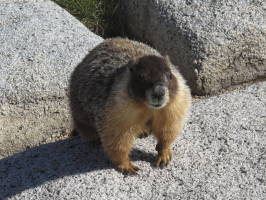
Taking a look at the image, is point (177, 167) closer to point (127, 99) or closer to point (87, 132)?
point (127, 99)

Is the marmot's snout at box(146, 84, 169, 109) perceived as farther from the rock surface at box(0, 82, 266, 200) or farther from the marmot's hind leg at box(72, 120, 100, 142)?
the marmot's hind leg at box(72, 120, 100, 142)

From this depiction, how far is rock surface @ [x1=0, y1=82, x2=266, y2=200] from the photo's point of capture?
149 inches

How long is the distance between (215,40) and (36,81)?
180cm

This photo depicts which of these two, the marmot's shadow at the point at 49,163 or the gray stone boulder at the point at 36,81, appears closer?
the marmot's shadow at the point at 49,163

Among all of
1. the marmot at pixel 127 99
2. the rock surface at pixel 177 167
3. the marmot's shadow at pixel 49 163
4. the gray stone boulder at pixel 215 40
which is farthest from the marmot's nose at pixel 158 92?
the gray stone boulder at pixel 215 40

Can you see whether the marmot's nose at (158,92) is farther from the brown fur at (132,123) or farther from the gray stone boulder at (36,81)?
the gray stone boulder at (36,81)

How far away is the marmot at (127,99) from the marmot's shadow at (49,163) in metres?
0.16

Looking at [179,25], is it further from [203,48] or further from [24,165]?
[24,165]

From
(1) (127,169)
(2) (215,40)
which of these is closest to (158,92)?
(1) (127,169)

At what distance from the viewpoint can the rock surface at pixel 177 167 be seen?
3781mm

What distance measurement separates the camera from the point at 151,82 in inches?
135

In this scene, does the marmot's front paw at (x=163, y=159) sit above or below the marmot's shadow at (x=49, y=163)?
above

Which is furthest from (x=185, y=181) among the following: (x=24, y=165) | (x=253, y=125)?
(x=24, y=165)

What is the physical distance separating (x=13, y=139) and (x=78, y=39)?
134cm
